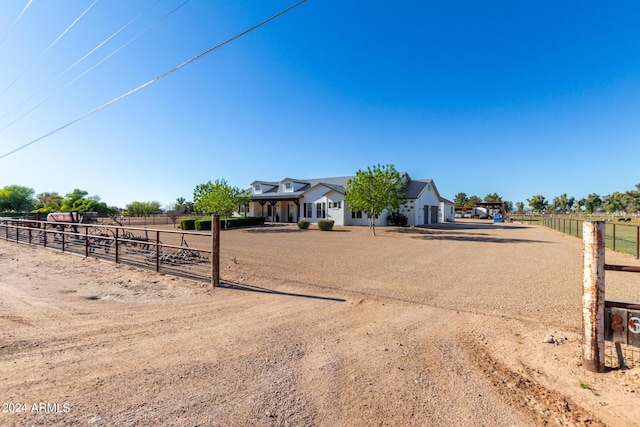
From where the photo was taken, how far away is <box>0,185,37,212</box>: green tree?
207 feet

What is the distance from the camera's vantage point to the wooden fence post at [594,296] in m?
2.93

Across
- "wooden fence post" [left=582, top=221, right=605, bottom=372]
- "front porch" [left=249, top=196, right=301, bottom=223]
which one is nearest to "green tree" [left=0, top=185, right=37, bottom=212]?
"front porch" [left=249, top=196, right=301, bottom=223]

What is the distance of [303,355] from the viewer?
3.44 meters

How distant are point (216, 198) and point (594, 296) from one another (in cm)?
2489

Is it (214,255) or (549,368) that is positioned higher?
(214,255)

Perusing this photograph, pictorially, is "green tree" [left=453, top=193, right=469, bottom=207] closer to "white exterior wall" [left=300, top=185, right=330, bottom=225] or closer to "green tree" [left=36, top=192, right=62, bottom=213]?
"white exterior wall" [left=300, top=185, right=330, bottom=225]

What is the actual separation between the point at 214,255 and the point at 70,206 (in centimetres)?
6764

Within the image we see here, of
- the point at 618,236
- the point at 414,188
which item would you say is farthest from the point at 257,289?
the point at 414,188

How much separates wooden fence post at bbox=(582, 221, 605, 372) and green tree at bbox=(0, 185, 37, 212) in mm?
92475

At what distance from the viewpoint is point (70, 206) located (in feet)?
184

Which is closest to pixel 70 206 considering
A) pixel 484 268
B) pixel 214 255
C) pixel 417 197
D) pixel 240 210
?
pixel 240 210

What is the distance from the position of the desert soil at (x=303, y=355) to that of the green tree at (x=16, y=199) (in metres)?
83.0

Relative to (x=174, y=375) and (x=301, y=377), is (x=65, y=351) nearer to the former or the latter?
(x=174, y=375)

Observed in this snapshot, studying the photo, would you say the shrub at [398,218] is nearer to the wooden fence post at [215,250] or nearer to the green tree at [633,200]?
the wooden fence post at [215,250]
